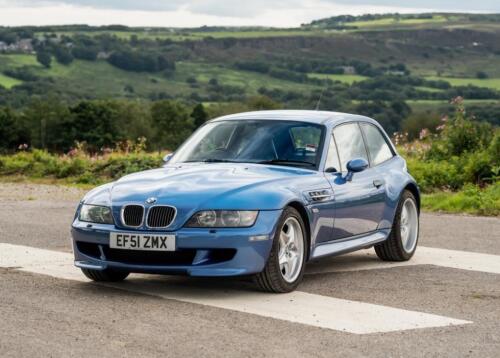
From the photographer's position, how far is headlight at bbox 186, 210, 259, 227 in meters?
8.63

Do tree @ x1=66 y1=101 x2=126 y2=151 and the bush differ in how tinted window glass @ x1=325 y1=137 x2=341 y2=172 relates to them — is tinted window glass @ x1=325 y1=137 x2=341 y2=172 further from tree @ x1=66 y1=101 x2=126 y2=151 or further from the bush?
tree @ x1=66 y1=101 x2=126 y2=151

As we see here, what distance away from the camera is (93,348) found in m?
6.75

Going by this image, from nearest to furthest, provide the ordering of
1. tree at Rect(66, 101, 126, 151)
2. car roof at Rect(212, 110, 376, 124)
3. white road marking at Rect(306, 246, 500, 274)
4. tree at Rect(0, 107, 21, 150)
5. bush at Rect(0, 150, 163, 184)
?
car roof at Rect(212, 110, 376, 124) → white road marking at Rect(306, 246, 500, 274) → bush at Rect(0, 150, 163, 184) → tree at Rect(66, 101, 126, 151) → tree at Rect(0, 107, 21, 150)

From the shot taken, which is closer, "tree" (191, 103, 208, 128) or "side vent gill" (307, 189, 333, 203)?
"side vent gill" (307, 189, 333, 203)

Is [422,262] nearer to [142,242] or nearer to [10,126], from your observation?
[142,242]

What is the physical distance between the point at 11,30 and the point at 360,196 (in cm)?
19584

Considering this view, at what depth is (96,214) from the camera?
908 centimetres

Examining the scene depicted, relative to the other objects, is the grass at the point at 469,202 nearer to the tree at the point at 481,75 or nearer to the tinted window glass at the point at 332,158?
the tinted window glass at the point at 332,158

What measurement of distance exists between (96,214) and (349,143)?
2.82 meters

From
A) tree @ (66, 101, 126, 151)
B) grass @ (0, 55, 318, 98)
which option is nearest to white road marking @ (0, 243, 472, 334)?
tree @ (66, 101, 126, 151)

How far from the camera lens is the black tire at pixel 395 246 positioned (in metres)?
11.1

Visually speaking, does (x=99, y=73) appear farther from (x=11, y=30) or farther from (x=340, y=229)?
(x=340, y=229)

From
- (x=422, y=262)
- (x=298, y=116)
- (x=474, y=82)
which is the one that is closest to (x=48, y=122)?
(x=474, y=82)

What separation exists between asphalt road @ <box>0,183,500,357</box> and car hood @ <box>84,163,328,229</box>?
724mm
